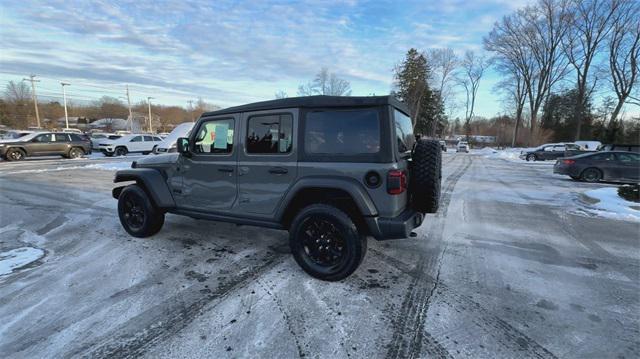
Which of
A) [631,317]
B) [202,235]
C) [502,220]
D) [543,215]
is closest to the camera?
[631,317]

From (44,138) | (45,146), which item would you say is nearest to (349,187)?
(45,146)

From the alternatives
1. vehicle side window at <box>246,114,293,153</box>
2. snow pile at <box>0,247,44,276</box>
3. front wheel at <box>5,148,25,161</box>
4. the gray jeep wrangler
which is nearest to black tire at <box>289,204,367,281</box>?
the gray jeep wrangler

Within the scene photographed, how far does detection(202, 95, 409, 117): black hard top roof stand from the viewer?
140 inches

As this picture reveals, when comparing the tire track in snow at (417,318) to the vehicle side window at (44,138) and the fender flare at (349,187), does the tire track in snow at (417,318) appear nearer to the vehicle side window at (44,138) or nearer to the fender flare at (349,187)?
the fender flare at (349,187)

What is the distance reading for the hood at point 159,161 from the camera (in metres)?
4.93

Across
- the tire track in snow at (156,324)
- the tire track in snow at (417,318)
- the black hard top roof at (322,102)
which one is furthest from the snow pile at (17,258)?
the tire track in snow at (417,318)

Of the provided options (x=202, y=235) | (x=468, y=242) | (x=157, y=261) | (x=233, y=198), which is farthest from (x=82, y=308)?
(x=468, y=242)

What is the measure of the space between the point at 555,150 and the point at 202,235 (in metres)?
33.3

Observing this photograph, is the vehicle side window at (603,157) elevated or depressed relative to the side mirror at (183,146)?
depressed

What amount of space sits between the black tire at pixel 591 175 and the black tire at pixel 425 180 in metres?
13.3

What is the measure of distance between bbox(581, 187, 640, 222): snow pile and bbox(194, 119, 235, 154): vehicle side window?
7890mm

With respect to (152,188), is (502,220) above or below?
below

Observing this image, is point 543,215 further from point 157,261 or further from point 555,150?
point 555,150

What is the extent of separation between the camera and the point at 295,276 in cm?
388
